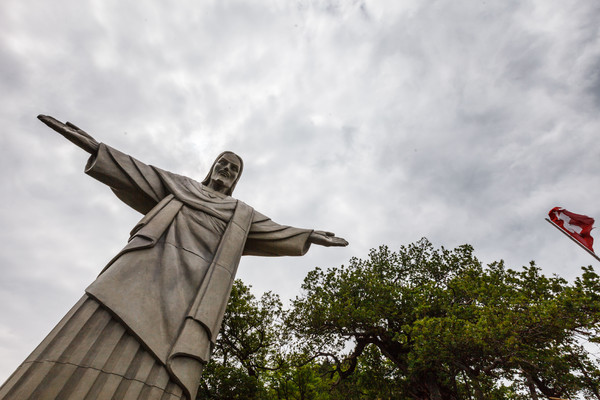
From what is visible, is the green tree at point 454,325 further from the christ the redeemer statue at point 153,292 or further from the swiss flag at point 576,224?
the christ the redeemer statue at point 153,292

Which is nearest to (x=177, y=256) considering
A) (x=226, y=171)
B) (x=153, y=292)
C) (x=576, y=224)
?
(x=153, y=292)

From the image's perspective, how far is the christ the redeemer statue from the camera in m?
2.64

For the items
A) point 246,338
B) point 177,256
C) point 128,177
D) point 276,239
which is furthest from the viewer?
point 246,338

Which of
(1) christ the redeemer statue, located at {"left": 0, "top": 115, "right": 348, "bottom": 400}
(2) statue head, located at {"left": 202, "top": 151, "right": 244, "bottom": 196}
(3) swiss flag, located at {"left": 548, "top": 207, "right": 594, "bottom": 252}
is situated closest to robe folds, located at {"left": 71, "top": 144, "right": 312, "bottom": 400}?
(1) christ the redeemer statue, located at {"left": 0, "top": 115, "right": 348, "bottom": 400}

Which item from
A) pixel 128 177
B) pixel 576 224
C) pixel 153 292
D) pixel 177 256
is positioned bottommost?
pixel 153 292

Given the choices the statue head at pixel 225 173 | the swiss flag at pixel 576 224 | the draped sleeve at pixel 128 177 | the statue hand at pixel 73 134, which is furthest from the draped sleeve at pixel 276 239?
the swiss flag at pixel 576 224

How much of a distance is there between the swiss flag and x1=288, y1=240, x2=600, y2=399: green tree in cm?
241

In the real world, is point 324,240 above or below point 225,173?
below

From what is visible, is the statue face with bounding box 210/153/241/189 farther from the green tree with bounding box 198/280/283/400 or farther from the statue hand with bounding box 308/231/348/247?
the green tree with bounding box 198/280/283/400

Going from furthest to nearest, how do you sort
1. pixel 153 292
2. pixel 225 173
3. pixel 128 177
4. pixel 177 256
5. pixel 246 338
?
pixel 246 338
pixel 225 173
pixel 128 177
pixel 177 256
pixel 153 292

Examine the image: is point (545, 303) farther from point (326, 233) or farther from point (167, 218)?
point (167, 218)

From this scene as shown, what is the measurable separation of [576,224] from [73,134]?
11.4 m

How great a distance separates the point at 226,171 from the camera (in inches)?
212

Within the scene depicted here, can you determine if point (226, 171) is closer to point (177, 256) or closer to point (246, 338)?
point (177, 256)
